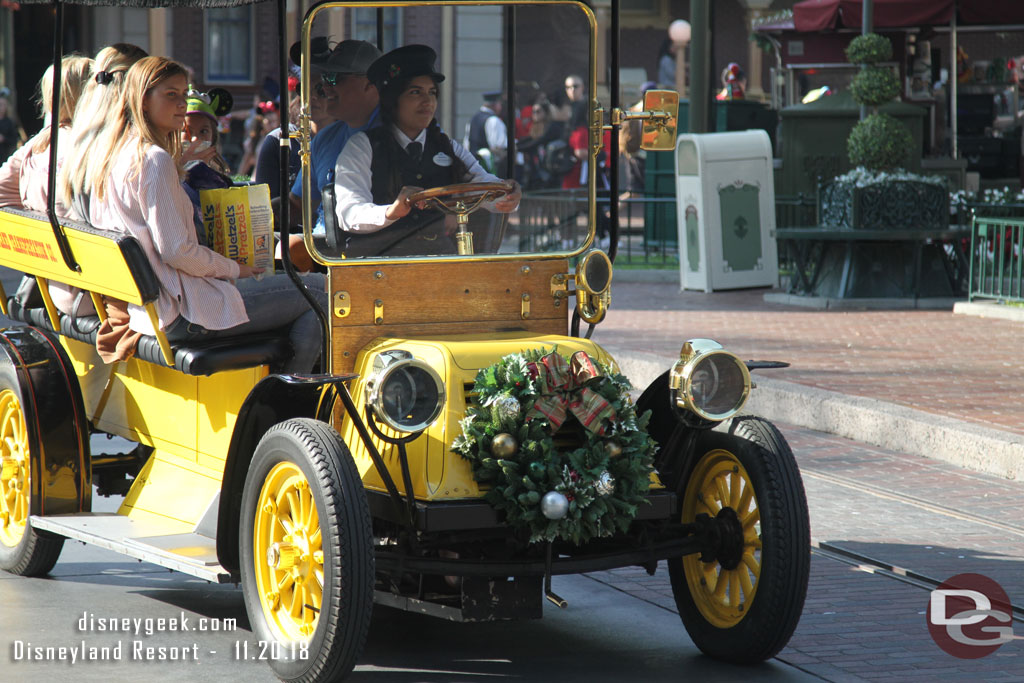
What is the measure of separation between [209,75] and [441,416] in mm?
28226

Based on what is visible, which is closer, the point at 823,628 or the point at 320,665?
the point at 320,665

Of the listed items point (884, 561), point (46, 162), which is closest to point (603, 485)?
point (884, 561)

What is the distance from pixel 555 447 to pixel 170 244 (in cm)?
139

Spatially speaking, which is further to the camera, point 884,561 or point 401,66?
point 884,561

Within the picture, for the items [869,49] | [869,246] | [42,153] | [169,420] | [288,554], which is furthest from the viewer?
[869,49]

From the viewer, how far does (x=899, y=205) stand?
13156mm

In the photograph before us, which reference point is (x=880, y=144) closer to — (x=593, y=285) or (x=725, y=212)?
(x=725, y=212)

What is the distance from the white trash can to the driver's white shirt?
33.3 feet

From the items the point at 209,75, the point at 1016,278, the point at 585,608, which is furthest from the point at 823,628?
the point at 209,75

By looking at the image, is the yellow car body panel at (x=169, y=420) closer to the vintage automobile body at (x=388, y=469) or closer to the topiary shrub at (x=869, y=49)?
the vintage automobile body at (x=388, y=469)

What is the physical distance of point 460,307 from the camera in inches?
188

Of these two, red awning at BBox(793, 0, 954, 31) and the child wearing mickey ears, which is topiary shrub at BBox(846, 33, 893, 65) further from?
the child wearing mickey ears

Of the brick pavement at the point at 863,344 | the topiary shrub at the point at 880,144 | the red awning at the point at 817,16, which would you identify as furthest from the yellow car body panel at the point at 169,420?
the red awning at the point at 817,16

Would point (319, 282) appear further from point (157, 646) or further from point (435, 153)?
point (157, 646)
